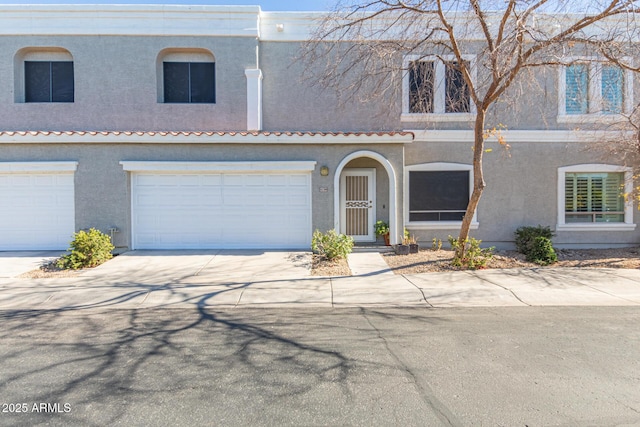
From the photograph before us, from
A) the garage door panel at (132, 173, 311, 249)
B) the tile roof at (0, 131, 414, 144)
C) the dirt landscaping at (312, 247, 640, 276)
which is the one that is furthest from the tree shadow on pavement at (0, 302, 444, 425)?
the tile roof at (0, 131, 414, 144)

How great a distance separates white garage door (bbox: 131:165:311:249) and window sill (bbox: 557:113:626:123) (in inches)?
329

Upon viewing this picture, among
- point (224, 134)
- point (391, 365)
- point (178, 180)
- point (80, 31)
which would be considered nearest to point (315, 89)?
point (224, 134)

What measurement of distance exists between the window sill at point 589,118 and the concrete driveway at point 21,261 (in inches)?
606

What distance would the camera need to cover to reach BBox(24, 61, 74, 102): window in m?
12.2

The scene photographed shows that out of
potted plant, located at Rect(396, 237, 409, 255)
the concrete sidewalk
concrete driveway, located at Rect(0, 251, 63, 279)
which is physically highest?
potted plant, located at Rect(396, 237, 409, 255)

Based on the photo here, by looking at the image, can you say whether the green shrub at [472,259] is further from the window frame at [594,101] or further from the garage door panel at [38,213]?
the garage door panel at [38,213]

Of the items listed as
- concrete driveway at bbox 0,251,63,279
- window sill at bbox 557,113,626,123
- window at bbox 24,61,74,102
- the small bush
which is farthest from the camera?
window at bbox 24,61,74,102

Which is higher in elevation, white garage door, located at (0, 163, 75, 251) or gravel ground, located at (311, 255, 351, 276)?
white garage door, located at (0, 163, 75, 251)

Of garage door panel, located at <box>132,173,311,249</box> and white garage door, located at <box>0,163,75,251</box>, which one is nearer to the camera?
white garage door, located at <box>0,163,75,251</box>

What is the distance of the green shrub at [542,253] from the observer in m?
9.44

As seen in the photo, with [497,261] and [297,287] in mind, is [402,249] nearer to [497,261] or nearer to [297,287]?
[497,261]

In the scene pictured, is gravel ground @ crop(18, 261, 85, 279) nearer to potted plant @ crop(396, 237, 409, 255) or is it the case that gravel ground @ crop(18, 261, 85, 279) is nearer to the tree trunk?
potted plant @ crop(396, 237, 409, 255)

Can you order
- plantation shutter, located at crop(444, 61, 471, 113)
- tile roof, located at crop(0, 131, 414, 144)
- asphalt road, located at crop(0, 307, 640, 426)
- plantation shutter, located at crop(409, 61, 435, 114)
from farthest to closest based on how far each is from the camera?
plantation shutter, located at crop(444, 61, 471, 113) < tile roof, located at crop(0, 131, 414, 144) < plantation shutter, located at crop(409, 61, 435, 114) < asphalt road, located at crop(0, 307, 640, 426)

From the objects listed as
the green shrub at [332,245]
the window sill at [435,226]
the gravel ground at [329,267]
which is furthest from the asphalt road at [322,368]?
the window sill at [435,226]
